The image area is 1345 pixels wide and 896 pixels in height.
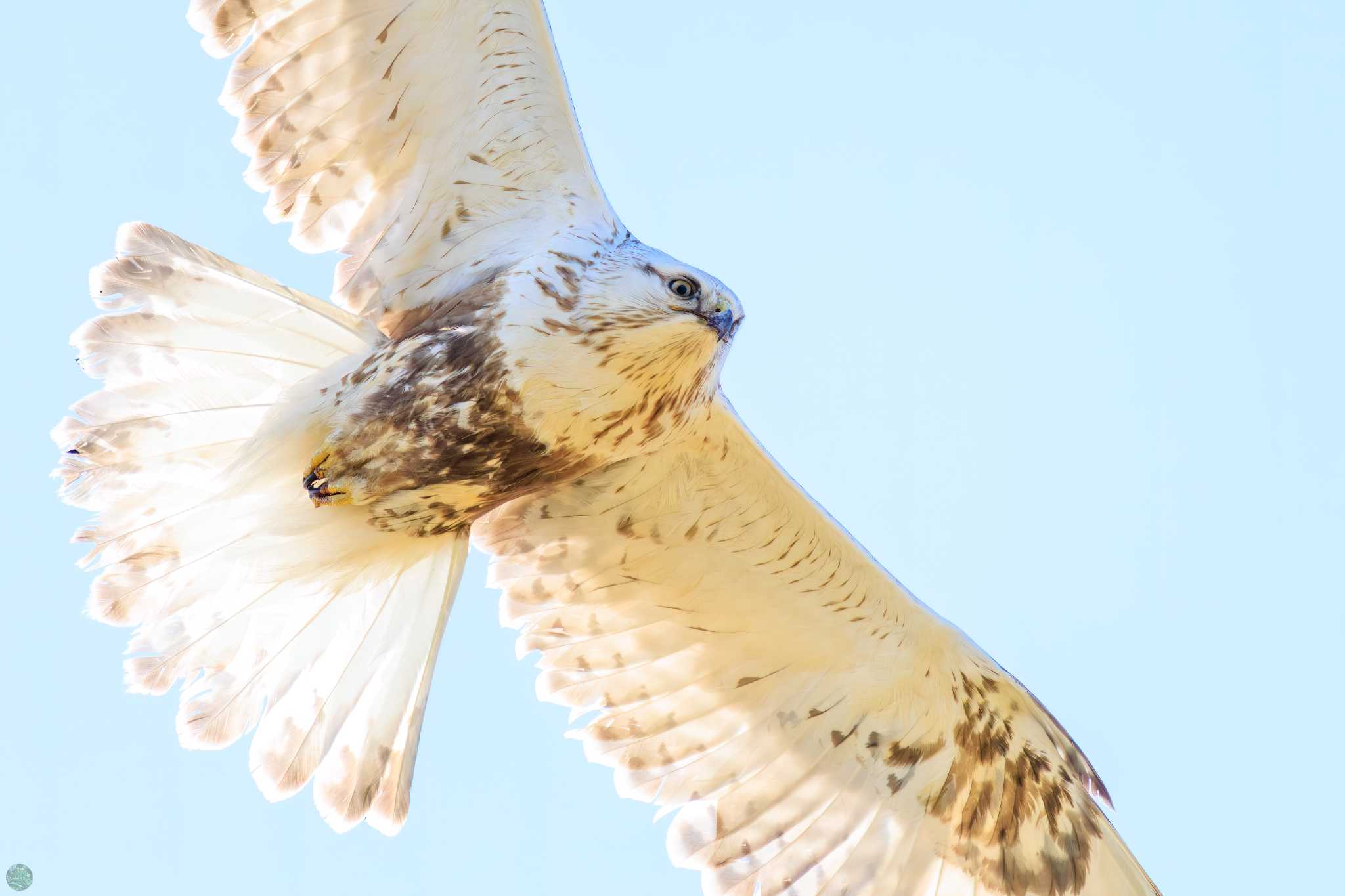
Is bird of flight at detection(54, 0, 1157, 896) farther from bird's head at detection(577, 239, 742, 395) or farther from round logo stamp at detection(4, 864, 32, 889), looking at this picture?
round logo stamp at detection(4, 864, 32, 889)

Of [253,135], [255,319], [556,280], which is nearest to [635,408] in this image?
[556,280]

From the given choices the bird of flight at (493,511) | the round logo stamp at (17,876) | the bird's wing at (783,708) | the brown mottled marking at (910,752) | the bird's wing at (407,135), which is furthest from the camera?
the brown mottled marking at (910,752)

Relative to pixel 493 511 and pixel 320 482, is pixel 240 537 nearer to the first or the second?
pixel 320 482

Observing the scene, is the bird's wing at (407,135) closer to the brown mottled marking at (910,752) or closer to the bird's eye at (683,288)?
the bird's eye at (683,288)

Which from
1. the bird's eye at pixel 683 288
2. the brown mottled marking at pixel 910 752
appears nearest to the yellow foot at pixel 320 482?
the bird's eye at pixel 683 288

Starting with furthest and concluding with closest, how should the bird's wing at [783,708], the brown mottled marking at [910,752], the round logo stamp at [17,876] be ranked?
the brown mottled marking at [910,752], the bird's wing at [783,708], the round logo stamp at [17,876]

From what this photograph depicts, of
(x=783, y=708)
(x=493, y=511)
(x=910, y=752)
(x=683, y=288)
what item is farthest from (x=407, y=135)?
(x=910, y=752)
